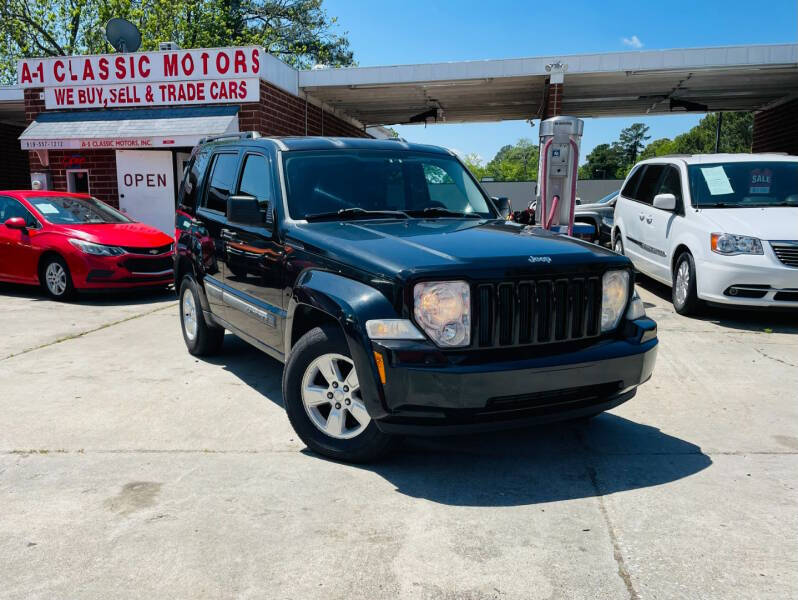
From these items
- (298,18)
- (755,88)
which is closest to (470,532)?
(755,88)

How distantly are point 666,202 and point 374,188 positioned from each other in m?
5.05

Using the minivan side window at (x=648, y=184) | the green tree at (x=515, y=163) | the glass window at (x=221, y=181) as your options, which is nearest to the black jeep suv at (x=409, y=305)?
the glass window at (x=221, y=181)

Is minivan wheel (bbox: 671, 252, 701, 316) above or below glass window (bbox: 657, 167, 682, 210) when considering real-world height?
below

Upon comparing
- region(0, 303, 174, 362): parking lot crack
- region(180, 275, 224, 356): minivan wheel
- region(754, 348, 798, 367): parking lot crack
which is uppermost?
region(180, 275, 224, 356): minivan wheel

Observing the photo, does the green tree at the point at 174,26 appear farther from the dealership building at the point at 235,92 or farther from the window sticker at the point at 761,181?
the window sticker at the point at 761,181

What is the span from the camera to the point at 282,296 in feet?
13.9

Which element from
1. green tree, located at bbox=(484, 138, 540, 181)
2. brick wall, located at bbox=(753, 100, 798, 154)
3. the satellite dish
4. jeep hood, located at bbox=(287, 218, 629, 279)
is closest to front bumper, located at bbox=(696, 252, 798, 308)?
jeep hood, located at bbox=(287, 218, 629, 279)

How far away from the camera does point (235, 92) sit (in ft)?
44.6

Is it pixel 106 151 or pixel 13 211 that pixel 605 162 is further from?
pixel 13 211

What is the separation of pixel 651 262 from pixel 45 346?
24.9 ft

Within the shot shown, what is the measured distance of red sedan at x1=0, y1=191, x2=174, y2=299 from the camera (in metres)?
9.23

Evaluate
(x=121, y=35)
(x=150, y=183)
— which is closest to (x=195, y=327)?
(x=150, y=183)

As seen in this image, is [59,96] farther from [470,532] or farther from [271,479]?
[470,532]

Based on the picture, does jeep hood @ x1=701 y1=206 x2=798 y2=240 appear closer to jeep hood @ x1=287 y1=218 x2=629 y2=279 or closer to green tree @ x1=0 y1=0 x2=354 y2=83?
jeep hood @ x1=287 y1=218 x2=629 y2=279
